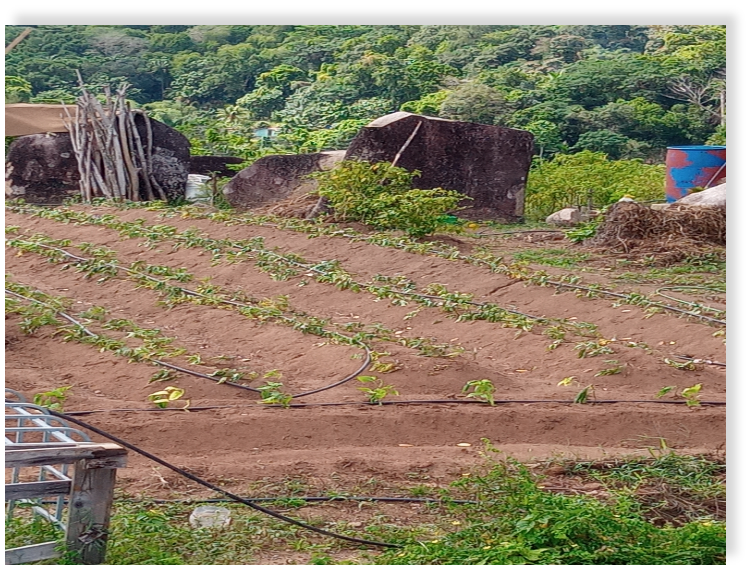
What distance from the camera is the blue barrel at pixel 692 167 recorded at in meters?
13.1

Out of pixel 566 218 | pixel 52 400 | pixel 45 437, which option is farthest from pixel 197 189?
pixel 45 437

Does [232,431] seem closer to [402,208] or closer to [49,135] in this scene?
[402,208]

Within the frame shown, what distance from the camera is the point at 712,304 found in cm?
792

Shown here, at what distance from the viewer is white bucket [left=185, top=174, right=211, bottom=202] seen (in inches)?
565

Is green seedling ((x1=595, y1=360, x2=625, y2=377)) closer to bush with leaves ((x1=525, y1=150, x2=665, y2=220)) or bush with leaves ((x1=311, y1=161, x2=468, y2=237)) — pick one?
bush with leaves ((x1=311, y1=161, x2=468, y2=237))

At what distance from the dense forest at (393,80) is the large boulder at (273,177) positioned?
10.7ft

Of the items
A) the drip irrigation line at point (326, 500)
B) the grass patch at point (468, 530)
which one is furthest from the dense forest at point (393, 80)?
the grass patch at point (468, 530)

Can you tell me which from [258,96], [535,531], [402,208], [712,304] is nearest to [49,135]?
[402,208]

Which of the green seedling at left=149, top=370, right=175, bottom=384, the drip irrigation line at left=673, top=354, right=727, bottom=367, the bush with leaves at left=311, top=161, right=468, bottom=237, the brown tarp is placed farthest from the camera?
the brown tarp

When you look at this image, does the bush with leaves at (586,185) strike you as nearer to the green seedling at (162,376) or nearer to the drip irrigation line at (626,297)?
the drip irrigation line at (626,297)

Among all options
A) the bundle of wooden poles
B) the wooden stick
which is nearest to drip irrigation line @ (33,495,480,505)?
the bundle of wooden poles

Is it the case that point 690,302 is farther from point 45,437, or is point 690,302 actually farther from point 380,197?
point 45,437

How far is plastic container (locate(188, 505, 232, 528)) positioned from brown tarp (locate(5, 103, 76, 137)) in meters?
10.1

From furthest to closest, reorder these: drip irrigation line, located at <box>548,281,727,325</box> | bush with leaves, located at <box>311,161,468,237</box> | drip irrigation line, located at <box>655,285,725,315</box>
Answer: bush with leaves, located at <box>311,161,468,237</box>
drip irrigation line, located at <box>655,285,725,315</box>
drip irrigation line, located at <box>548,281,727,325</box>
